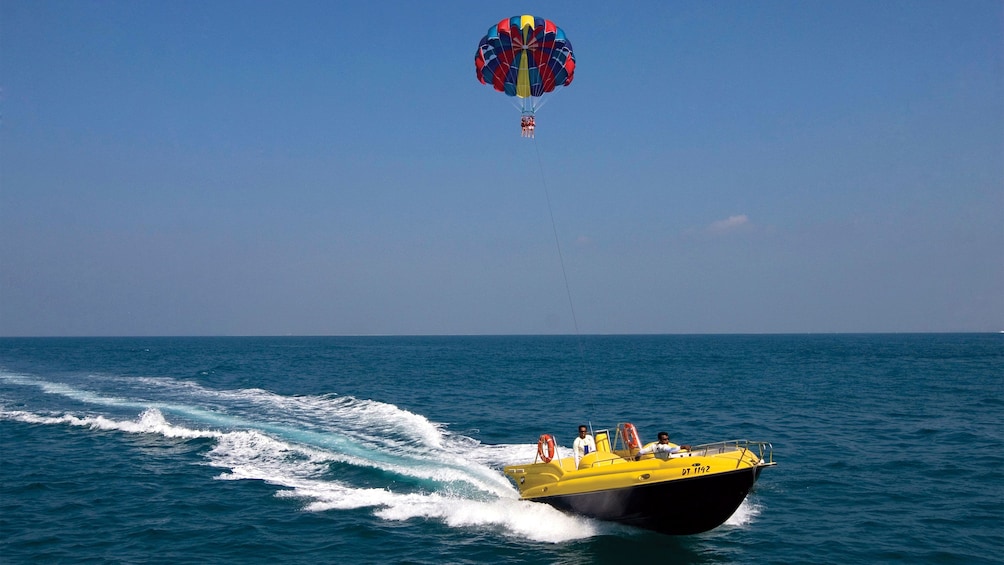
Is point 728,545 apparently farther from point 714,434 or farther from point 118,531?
point 118,531

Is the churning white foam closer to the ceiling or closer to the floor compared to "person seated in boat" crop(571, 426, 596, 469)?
closer to the floor

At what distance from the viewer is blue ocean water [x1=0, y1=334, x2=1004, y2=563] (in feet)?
50.5

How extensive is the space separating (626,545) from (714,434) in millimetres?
13797

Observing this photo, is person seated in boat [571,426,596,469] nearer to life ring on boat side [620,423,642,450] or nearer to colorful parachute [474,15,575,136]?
life ring on boat side [620,423,642,450]

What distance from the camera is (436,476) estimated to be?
2067cm

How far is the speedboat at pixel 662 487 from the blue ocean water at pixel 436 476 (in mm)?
544

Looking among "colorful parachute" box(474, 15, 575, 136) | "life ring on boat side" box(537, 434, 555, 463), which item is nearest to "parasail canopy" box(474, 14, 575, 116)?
"colorful parachute" box(474, 15, 575, 136)

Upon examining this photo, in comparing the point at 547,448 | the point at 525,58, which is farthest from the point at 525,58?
the point at 547,448

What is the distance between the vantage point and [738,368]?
6938 centimetres

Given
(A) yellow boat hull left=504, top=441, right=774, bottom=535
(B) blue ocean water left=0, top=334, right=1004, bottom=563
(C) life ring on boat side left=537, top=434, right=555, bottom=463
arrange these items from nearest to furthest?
(A) yellow boat hull left=504, top=441, right=774, bottom=535 → (B) blue ocean water left=0, top=334, right=1004, bottom=563 → (C) life ring on boat side left=537, top=434, right=555, bottom=463

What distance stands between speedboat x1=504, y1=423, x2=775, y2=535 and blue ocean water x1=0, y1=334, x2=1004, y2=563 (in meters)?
0.54

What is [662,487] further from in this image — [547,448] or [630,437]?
[547,448]

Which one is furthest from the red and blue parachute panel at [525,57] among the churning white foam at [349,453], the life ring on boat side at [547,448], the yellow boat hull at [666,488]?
the yellow boat hull at [666,488]

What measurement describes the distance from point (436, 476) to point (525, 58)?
1427cm
